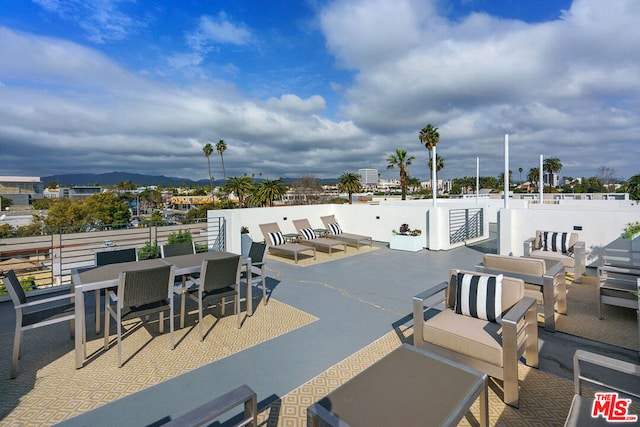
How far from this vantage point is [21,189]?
219ft

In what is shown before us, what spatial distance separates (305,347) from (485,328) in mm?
1882

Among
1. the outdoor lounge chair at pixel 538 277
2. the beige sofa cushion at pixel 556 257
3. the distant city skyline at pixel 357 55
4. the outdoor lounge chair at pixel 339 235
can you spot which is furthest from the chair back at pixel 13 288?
the distant city skyline at pixel 357 55

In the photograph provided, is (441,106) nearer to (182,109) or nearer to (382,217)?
(382,217)

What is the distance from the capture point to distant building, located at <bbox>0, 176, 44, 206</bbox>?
5997 cm

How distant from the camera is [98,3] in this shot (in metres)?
7.56

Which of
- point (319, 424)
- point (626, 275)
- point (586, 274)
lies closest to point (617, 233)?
point (586, 274)

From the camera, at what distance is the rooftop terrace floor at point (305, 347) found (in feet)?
7.82

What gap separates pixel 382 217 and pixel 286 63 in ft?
31.8

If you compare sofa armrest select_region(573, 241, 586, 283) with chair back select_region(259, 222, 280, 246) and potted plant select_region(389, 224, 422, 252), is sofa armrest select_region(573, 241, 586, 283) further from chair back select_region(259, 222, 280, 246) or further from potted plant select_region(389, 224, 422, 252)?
chair back select_region(259, 222, 280, 246)

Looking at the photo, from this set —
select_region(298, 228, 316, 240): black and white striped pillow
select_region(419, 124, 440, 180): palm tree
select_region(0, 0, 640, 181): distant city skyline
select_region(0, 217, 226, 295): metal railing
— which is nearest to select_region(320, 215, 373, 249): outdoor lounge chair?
select_region(298, 228, 316, 240): black and white striped pillow

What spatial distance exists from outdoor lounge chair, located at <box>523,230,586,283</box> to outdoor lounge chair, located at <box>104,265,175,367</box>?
6.52 m

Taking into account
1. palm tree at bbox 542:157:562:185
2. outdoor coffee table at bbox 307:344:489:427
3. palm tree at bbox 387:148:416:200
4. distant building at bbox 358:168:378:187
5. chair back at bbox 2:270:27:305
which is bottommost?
outdoor coffee table at bbox 307:344:489:427

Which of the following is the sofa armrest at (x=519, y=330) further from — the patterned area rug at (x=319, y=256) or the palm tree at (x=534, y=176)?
the palm tree at (x=534, y=176)

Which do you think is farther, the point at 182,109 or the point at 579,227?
the point at 182,109
